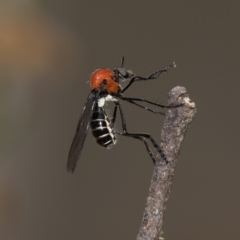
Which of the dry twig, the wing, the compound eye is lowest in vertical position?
the dry twig

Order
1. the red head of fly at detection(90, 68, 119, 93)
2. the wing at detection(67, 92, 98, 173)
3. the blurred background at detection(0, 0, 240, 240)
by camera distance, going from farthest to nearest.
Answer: the blurred background at detection(0, 0, 240, 240) → the red head of fly at detection(90, 68, 119, 93) → the wing at detection(67, 92, 98, 173)

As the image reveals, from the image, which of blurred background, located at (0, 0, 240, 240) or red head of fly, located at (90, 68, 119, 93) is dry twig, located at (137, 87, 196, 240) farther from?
blurred background, located at (0, 0, 240, 240)

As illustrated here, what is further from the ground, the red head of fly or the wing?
the red head of fly

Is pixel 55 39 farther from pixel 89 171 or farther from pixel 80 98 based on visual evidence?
pixel 89 171

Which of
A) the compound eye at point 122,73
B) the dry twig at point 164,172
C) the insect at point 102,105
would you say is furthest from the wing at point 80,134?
the dry twig at point 164,172

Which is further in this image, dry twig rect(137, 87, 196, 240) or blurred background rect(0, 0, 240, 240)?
blurred background rect(0, 0, 240, 240)

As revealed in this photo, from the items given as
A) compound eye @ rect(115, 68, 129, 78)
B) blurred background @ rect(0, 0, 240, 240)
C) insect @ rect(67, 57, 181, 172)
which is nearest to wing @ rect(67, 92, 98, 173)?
insect @ rect(67, 57, 181, 172)

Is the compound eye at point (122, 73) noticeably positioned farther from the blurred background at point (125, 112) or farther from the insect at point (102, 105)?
the blurred background at point (125, 112)
